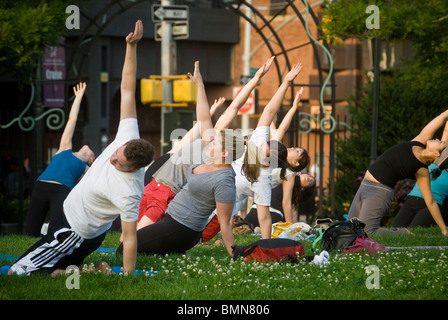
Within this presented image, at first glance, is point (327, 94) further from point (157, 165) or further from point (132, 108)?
point (132, 108)

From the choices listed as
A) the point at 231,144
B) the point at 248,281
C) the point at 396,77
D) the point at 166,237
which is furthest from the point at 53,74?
the point at 248,281

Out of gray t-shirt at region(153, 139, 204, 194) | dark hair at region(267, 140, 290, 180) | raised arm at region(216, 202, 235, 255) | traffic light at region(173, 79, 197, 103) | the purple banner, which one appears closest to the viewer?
raised arm at region(216, 202, 235, 255)

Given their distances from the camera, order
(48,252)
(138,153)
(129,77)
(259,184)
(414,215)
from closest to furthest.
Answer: (138,153), (48,252), (129,77), (259,184), (414,215)

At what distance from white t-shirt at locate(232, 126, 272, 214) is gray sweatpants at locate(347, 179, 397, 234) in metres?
1.78

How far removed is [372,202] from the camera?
447 inches

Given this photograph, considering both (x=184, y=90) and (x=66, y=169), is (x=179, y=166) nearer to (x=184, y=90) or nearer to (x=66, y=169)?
(x=66, y=169)

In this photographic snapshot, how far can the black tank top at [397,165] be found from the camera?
11.1 m

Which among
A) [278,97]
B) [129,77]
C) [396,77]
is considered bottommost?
[278,97]

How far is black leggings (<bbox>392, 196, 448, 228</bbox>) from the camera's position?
45.0 ft

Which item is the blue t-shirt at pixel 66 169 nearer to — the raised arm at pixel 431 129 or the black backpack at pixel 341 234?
the black backpack at pixel 341 234

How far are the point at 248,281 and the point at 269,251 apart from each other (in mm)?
1192

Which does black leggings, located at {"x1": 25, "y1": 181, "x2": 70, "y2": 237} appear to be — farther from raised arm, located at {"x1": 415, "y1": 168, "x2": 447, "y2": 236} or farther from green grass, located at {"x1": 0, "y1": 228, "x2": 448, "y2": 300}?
raised arm, located at {"x1": 415, "y1": 168, "x2": 447, "y2": 236}

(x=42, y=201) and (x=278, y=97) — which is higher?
(x=278, y=97)

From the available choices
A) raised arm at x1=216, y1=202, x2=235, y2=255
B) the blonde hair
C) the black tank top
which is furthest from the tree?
raised arm at x1=216, y1=202, x2=235, y2=255
